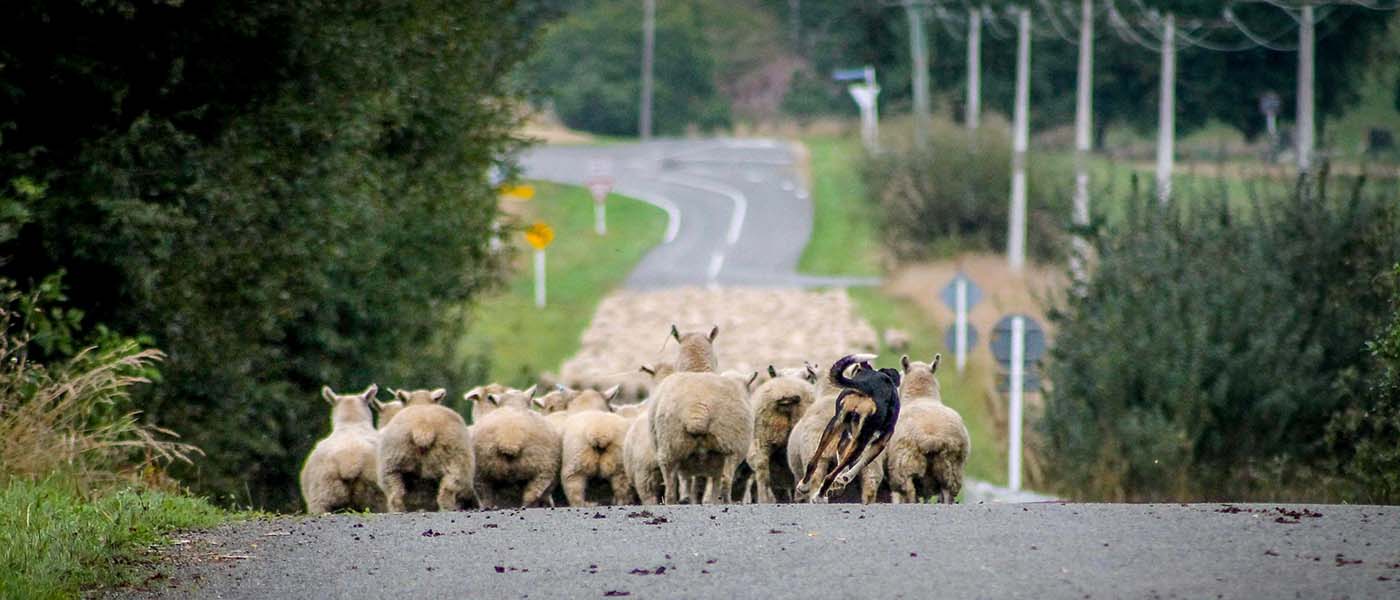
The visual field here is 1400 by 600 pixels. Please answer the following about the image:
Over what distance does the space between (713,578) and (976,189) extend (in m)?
52.7

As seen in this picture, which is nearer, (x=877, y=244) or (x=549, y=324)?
(x=549, y=324)

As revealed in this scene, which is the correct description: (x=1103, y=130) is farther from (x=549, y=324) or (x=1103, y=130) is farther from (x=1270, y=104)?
(x=549, y=324)

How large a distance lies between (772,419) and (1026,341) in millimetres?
19112

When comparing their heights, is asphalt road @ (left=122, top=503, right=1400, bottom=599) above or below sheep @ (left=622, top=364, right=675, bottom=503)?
above

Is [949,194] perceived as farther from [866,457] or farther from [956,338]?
[866,457]

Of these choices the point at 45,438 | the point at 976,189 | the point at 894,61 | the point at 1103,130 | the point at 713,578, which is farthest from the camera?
the point at 894,61

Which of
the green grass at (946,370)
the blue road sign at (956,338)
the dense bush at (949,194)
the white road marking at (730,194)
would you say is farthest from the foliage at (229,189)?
the white road marking at (730,194)

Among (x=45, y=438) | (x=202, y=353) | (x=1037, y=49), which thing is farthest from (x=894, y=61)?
(x=45, y=438)

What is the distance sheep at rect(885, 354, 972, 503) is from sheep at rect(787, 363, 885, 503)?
155mm

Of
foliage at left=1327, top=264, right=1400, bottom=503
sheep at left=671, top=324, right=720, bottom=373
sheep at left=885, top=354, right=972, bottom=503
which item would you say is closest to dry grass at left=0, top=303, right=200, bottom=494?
sheep at left=671, top=324, right=720, bottom=373

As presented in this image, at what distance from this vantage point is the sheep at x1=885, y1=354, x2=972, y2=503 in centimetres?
1495

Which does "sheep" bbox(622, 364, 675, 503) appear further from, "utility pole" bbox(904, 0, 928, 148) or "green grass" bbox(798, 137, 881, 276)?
"green grass" bbox(798, 137, 881, 276)

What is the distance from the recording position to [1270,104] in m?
58.4

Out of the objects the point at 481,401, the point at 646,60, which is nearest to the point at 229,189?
the point at 481,401
